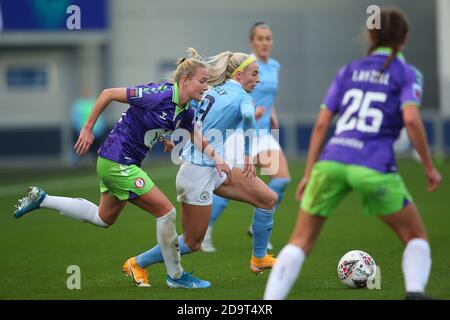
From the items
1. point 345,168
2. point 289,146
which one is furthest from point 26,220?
point 289,146

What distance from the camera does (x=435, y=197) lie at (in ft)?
55.6

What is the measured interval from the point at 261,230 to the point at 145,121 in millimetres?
1755

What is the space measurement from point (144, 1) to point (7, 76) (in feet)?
16.6

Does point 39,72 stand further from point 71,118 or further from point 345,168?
point 345,168

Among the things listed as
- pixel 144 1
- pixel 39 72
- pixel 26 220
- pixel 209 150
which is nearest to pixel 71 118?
pixel 39 72

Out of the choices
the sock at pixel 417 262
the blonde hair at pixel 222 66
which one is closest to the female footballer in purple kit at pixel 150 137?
the blonde hair at pixel 222 66

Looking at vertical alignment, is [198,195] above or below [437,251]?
above

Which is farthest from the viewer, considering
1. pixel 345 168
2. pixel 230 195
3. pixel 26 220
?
pixel 26 220

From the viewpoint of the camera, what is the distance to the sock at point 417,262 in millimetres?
6320

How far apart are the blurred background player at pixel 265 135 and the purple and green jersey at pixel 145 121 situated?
3.18m

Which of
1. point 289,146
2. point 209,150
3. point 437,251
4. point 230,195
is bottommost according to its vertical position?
point 289,146

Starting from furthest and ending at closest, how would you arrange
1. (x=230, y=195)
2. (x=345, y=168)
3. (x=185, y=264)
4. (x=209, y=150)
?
1. (x=185, y=264)
2. (x=230, y=195)
3. (x=209, y=150)
4. (x=345, y=168)

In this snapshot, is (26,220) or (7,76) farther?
(7,76)

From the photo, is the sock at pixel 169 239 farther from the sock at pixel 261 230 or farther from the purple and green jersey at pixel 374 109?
the purple and green jersey at pixel 374 109
